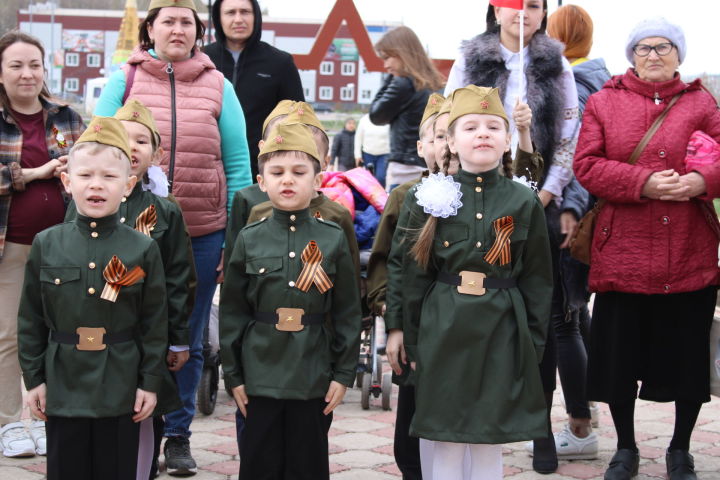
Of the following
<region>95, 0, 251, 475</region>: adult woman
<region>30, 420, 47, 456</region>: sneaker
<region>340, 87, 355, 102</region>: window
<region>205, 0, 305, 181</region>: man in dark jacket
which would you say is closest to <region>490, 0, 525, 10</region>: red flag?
<region>95, 0, 251, 475</region>: adult woman

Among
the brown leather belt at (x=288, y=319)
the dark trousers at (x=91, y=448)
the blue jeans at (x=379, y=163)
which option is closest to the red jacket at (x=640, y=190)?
the brown leather belt at (x=288, y=319)

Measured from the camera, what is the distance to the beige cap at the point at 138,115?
4363 millimetres

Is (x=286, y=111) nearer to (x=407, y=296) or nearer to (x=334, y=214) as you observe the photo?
(x=334, y=214)

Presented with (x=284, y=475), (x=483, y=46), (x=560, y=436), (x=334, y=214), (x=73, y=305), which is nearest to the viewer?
(x=73, y=305)

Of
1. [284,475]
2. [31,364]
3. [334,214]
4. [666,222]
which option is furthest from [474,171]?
[31,364]

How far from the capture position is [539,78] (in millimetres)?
4887

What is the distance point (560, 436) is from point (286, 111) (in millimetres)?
2132

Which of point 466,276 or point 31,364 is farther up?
point 466,276

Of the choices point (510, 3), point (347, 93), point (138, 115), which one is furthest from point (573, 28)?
point (347, 93)

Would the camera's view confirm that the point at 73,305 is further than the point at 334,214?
No

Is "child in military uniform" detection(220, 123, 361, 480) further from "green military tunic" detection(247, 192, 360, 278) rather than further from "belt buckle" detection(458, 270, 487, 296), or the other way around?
"belt buckle" detection(458, 270, 487, 296)

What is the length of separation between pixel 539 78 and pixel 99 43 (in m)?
76.9

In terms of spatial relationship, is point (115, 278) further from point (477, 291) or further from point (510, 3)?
point (510, 3)

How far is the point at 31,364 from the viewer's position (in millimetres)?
3807
